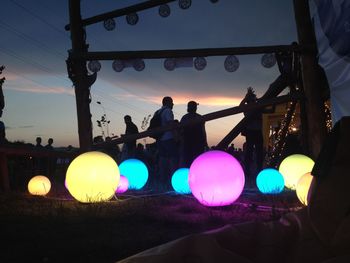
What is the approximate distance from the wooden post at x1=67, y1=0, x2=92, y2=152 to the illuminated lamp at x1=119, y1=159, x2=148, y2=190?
53.4 inches

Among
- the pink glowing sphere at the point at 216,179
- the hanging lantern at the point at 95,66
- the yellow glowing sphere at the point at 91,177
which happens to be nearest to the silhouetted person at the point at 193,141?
the hanging lantern at the point at 95,66

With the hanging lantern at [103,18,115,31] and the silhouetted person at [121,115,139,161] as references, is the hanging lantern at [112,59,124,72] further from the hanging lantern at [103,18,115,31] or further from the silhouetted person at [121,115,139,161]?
the silhouetted person at [121,115,139,161]

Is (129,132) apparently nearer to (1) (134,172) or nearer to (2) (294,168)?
(1) (134,172)

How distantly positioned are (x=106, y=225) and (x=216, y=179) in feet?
4.59

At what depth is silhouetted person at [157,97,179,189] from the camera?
836cm

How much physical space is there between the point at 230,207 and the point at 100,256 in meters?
2.40

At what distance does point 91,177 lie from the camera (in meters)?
5.23

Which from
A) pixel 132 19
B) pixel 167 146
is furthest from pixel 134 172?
pixel 132 19

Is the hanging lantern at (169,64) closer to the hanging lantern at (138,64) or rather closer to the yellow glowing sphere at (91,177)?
the hanging lantern at (138,64)

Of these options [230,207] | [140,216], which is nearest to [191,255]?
[140,216]

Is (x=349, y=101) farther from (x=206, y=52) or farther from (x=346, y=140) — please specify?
(x=206, y=52)

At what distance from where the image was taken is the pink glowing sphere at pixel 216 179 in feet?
14.8

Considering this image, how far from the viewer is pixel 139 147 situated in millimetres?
12992

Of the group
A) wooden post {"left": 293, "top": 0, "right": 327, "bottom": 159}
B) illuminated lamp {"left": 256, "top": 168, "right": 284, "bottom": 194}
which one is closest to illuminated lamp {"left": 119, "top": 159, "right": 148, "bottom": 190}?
illuminated lamp {"left": 256, "top": 168, "right": 284, "bottom": 194}
